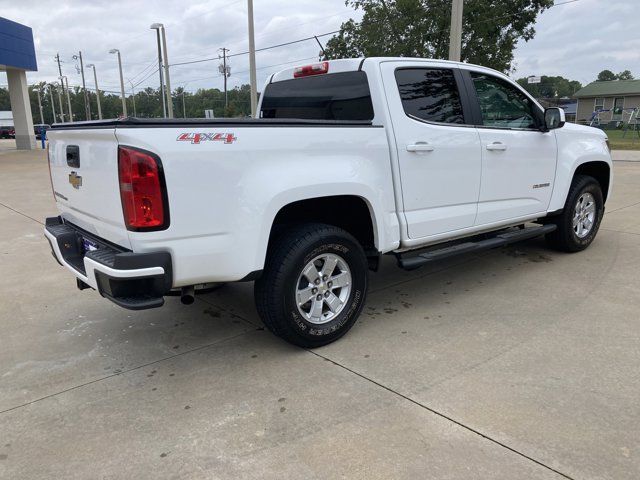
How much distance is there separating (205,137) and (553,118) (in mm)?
3583

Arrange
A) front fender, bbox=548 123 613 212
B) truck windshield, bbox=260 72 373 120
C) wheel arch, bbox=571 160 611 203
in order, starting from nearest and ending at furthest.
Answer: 1. truck windshield, bbox=260 72 373 120
2. front fender, bbox=548 123 613 212
3. wheel arch, bbox=571 160 611 203

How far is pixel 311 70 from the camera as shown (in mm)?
4367

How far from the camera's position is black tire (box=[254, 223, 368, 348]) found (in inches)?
129

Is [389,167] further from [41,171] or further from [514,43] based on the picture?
[514,43]

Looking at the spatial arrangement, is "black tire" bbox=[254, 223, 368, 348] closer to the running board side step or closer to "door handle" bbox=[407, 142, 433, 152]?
the running board side step

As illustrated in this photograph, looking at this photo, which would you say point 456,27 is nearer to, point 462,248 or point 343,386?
point 462,248

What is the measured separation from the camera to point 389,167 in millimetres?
3734

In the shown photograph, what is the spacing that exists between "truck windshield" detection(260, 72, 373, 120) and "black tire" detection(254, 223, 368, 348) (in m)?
1.03

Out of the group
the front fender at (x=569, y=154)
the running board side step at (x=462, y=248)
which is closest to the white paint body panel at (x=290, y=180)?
the running board side step at (x=462, y=248)

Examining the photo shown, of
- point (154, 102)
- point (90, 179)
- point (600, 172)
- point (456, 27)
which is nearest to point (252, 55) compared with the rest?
point (456, 27)

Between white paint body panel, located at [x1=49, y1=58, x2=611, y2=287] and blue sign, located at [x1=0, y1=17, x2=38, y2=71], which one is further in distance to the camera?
blue sign, located at [x1=0, y1=17, x2=38, y2=71]

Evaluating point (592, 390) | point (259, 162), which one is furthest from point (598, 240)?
point (259, 162)

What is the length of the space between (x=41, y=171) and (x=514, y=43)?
20.5m

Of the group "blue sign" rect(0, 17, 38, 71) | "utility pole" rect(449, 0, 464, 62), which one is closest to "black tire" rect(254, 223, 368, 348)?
"utility pole" rect(449, 0, 464, 62)
